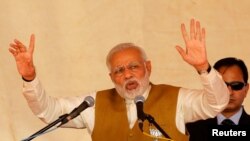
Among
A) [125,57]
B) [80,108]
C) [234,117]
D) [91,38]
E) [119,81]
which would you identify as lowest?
[234,117]

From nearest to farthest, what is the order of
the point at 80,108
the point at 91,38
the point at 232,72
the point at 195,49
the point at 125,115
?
the point at 80,108 < the point at 195,49 < the point at 125,115 < the point at 232,72 < the point at 91,38

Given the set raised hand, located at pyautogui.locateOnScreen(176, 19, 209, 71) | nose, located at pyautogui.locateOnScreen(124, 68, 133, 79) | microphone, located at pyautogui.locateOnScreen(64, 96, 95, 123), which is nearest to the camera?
microphone, located at pyautogui.locateOnScreen(64, 96, 95, 123)

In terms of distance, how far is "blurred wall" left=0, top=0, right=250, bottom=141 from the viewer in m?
3.95

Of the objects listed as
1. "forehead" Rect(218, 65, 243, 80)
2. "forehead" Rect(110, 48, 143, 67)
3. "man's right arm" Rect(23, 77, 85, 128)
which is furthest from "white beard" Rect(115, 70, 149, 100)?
"forehead" Rect(218, 65, 243, 80)

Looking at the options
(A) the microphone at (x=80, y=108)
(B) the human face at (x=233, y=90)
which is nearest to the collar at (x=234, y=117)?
(B) the human face at (x=233, y=90)

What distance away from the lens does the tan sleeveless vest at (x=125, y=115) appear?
291 cm

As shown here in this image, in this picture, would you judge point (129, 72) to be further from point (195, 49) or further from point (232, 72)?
point (232, 72)

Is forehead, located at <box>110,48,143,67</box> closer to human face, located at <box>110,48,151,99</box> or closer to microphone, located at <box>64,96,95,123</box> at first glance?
human face, located at <box>110,48,151,99</box>

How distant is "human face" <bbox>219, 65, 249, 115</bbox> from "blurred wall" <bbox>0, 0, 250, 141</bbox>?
3.09 ft

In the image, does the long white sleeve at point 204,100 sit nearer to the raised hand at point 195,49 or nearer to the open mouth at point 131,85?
the raised hand at point 195,49

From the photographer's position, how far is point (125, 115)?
3.03 metres

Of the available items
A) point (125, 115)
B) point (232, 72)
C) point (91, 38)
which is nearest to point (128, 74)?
point (125, 115)

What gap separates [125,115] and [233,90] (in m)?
0.60

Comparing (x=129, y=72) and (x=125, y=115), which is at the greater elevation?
(x=129, y=72)
